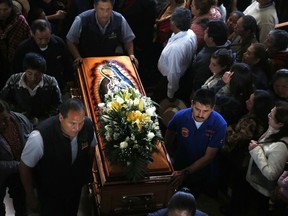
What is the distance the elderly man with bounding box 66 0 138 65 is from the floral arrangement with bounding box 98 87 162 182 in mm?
1283

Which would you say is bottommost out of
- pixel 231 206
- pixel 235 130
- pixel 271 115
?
pixel 231 206

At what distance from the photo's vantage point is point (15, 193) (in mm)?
3781

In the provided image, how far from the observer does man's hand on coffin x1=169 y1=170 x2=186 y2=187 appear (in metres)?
3.72

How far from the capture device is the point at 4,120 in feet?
11.0

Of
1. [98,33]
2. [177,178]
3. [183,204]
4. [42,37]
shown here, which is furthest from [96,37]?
[183,204]

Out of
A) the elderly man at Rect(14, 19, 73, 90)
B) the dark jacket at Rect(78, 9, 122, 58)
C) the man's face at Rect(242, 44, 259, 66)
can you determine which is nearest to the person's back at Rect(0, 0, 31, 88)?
the elderly man at Rect(14, 19, 73, 90)

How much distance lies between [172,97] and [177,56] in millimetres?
490

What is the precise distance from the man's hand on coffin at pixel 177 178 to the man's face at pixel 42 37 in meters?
1.87

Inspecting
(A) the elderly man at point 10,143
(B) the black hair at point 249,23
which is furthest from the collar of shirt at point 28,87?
(B) the black hair at point 249,23

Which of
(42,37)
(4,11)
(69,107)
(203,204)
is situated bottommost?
(203,204)

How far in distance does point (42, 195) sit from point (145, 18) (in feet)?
9.34

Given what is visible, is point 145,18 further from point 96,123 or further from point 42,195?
point 42,195

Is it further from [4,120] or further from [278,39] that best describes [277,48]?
[4,120]

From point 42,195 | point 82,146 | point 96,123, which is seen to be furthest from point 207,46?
point 42,195
